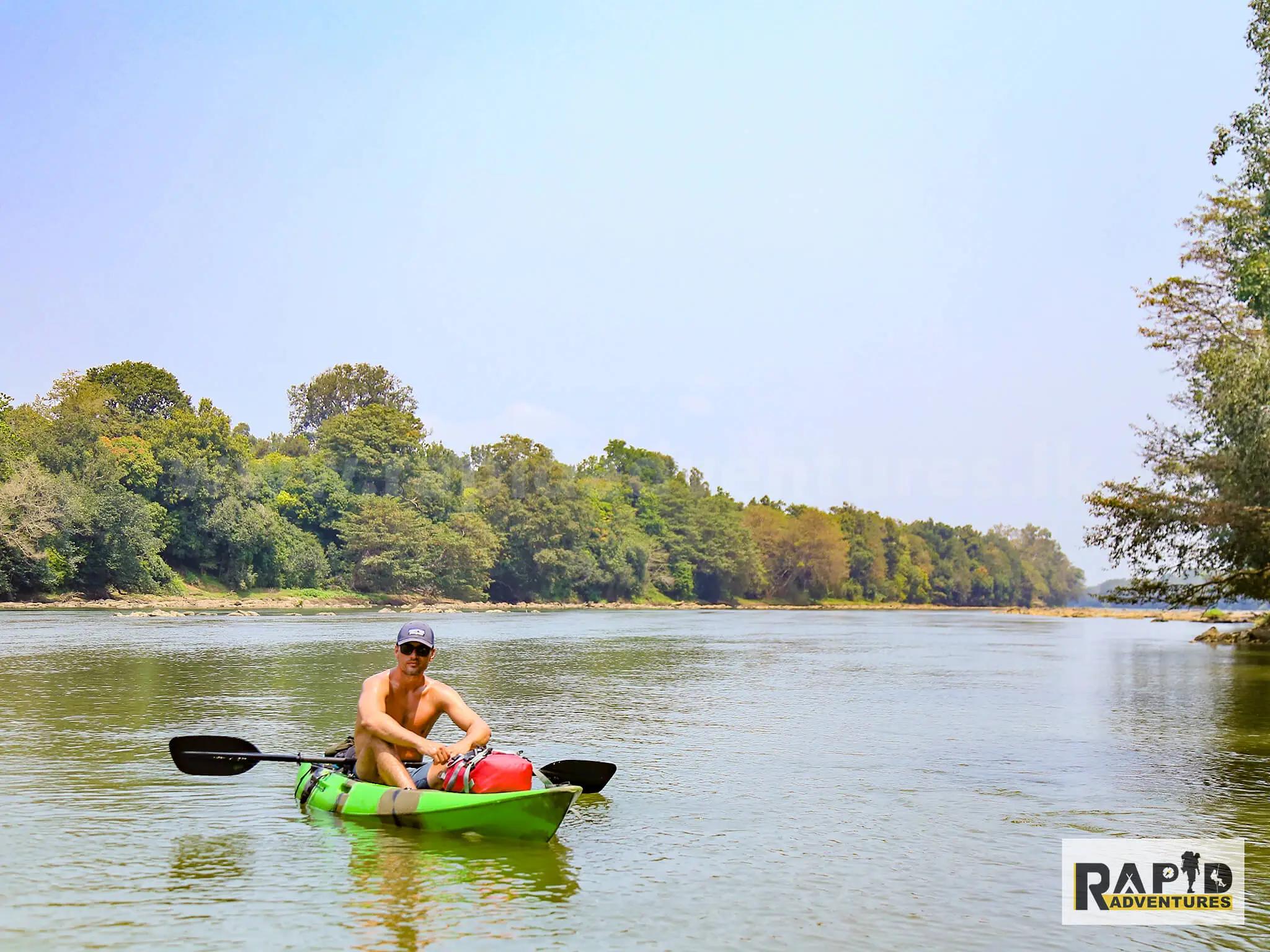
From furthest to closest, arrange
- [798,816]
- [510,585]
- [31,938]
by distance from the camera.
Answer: [510,585]
[798,816]
[31,938]

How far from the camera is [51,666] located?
30.3m

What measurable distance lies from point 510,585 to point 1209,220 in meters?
93.6

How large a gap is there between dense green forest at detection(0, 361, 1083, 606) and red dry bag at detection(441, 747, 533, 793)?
69.5 metres

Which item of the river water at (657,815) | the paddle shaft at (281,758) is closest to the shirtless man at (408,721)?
the paddle shaft at (281,758)

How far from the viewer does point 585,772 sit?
13578 millimetres

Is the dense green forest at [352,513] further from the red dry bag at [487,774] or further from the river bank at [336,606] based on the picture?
the red dry bag at [487,774]

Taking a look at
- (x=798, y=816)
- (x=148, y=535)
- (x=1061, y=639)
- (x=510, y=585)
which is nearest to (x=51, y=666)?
(x=798, y=816)

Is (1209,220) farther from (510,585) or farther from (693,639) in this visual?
(510,585)

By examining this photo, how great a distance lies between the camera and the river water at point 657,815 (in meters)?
8.81

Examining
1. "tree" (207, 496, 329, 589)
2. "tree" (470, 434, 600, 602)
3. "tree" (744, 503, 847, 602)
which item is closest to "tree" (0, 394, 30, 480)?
"tree" (207, 496, 329, 589)

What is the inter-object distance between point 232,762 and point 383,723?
9.85 ft

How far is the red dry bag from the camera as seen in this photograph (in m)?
11.1

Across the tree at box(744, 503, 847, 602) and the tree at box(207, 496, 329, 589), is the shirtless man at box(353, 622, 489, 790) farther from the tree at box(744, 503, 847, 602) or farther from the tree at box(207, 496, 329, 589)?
the tree at box(744, 503, 847, 602)

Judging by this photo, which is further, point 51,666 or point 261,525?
point 261,525
